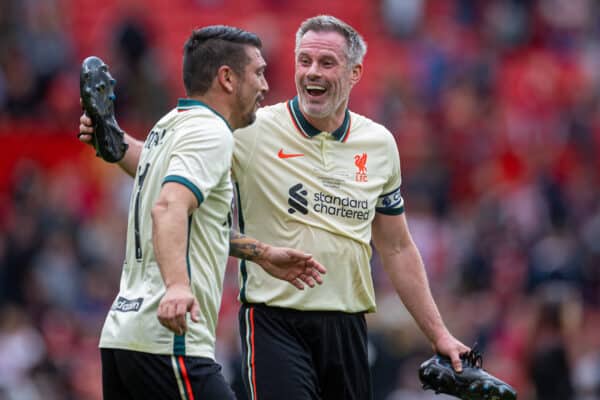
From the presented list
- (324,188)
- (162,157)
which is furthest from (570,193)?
(162,157)

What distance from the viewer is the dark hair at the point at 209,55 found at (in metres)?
5.71

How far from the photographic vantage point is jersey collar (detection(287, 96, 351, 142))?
674 centimetres

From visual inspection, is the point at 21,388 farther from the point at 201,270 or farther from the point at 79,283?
the point at 201,270

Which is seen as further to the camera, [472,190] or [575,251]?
[472,190]

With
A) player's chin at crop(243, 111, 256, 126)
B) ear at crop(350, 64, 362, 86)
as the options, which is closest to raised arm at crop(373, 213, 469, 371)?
ear at crop(350, 64, 362, 86)

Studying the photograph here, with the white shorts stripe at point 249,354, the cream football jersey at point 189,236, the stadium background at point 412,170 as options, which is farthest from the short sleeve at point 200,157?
the stadium background at point 412,170

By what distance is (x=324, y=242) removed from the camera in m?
6.53

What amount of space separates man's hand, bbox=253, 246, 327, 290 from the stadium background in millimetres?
4807

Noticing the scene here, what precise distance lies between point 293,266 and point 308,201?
79 cm

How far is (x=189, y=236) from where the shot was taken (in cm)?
538

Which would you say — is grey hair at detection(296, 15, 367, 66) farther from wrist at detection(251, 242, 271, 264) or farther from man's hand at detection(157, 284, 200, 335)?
man's hand at detection(157, 284, 200, 335)

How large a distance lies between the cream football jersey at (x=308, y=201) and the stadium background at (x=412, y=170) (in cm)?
417

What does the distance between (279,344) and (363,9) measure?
47.5ft

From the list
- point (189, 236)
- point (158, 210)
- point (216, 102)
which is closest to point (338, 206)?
point (216, 102)
